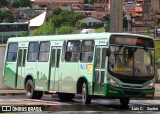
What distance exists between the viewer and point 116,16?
1674 inches

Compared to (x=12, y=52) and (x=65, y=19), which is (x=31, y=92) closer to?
(x=12, y=52)

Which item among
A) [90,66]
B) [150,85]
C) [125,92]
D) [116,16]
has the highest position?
[116,16]

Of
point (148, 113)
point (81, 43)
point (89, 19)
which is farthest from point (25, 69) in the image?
point (89, 19)

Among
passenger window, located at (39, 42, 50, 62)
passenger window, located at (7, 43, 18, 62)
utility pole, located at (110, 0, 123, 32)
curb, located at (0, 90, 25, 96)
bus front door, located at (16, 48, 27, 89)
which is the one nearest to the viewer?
passenger window, located at (39, 42, 50, 62)

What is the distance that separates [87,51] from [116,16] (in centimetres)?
1971

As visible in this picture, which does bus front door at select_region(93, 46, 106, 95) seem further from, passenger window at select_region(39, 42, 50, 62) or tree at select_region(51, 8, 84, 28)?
tree at select_region(51, 8, 84, 28)

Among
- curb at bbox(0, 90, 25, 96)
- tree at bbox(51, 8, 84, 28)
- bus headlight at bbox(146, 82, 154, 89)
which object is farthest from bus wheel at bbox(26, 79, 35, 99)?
tree at bbox(51, 8, 84, 28)

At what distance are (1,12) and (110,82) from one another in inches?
A: 6223

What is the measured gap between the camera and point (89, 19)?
158375 mm

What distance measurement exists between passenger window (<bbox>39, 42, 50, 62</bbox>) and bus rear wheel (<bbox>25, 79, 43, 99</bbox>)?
4.27 ft

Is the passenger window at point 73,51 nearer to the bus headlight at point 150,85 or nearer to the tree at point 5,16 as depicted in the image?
the bus headlight at point 150,85

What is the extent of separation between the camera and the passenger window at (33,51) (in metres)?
26.8

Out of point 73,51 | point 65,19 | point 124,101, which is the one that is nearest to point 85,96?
point 124,101

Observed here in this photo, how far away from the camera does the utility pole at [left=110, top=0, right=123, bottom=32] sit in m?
41.6
